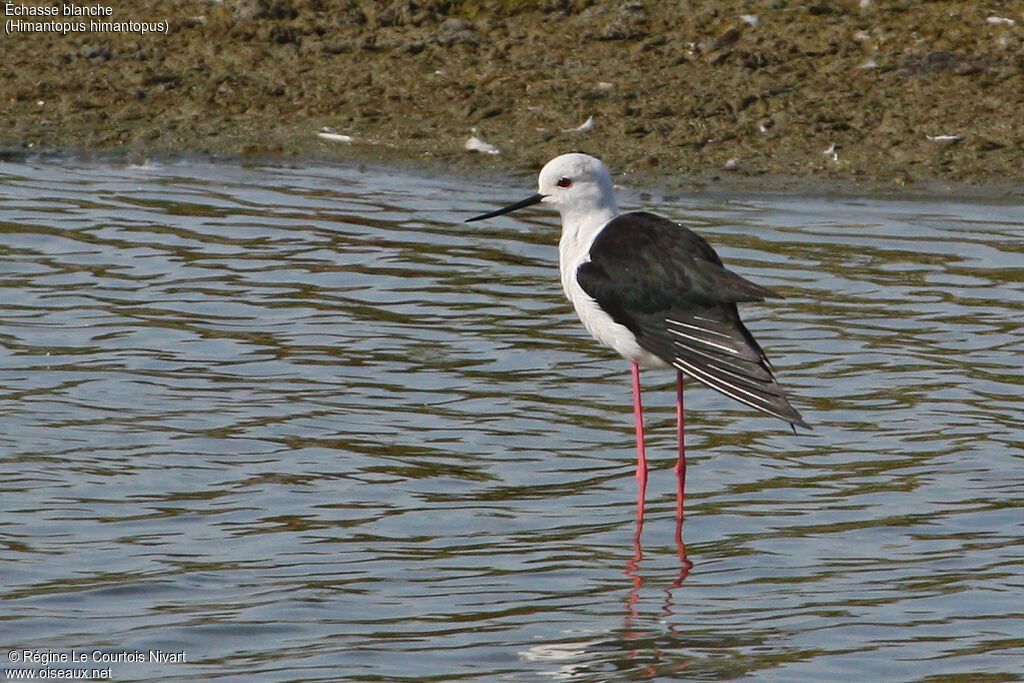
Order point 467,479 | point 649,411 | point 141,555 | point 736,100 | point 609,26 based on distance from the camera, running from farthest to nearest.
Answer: point 609,26 < point 736,100 < point 649,411 < point 467,479 < point 141,555

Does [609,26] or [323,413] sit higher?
[609,26]

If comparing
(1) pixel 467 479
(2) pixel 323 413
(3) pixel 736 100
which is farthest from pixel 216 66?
(1) pixel 467 479

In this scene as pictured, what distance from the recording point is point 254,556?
5.58 m

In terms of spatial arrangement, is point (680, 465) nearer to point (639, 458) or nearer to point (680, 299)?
point (639, 458)

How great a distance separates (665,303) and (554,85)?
199 inches

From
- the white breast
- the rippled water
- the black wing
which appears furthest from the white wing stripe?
the rippled water

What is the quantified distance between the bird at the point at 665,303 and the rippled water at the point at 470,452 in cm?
46

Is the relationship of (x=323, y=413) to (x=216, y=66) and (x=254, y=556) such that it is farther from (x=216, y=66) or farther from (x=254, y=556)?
(x=216, y=66)

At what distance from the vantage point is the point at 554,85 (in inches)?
441

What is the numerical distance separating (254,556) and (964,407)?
2.99 metres

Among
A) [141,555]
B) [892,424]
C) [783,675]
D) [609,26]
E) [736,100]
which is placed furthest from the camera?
[609,26]

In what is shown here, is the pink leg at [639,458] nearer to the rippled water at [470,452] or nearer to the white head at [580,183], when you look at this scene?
the rippled water at [470,452]

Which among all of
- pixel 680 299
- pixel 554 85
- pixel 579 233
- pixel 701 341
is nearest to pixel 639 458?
pixel 701 341

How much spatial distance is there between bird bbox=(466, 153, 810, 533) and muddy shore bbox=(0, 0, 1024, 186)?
12.2 feet
